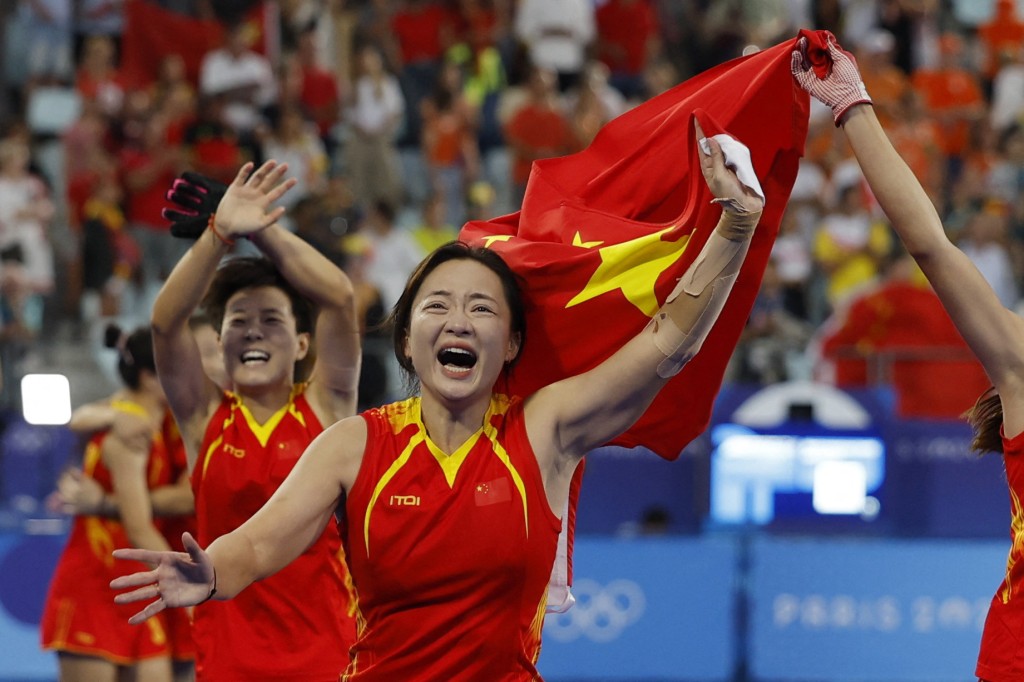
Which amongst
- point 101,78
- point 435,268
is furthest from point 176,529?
point 101,78

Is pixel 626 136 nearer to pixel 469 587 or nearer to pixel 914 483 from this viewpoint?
pixel 469 587

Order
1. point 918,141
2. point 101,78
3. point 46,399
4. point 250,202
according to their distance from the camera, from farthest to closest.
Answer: point 918,141 < point 101,78 < point 46,399 < point 250,202

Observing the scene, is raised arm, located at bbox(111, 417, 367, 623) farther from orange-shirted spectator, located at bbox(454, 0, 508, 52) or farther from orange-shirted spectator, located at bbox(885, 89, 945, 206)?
orange-shirted spectator, located at bbox(454, 0, 508, 52)

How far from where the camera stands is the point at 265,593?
186 inches

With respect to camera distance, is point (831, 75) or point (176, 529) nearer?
point (831, 75)

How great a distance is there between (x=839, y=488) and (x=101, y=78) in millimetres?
7595

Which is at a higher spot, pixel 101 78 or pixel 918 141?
pixel 101 78

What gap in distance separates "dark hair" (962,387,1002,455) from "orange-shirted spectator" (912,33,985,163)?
11.2m

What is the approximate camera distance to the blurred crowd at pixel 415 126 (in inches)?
473

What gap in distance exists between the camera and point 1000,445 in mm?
4160

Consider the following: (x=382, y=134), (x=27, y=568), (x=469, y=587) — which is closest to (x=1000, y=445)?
(x=469, y=587)

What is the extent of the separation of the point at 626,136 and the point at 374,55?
31.7 ft

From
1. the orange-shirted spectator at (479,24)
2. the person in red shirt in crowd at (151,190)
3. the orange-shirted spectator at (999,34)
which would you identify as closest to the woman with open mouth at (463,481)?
the person in red shirt in crowd at (151,190)

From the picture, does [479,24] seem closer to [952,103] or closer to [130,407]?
[952,103]
